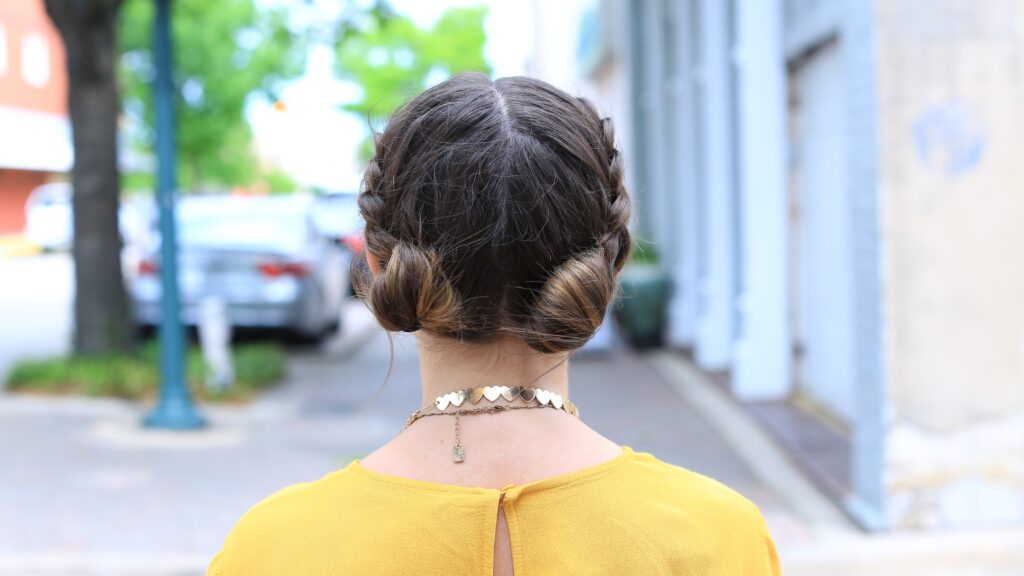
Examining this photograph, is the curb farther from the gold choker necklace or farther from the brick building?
the brick building

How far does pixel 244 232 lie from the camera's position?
1177 centimetres

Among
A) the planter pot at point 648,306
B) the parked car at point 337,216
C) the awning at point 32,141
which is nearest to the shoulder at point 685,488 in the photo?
the planter pot at point 648,306

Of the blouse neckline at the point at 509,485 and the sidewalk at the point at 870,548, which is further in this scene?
the sidewalk at the point at 870,548

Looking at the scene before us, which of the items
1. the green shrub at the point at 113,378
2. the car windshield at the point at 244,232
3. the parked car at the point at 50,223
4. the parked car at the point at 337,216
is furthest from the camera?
the parked car at the point at 50,223

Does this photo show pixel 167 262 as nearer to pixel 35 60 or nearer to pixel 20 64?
pixel 20 64

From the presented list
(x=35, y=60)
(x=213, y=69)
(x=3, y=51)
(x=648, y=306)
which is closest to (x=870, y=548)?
(x=648, y=306)

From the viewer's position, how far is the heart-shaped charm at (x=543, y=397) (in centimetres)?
133

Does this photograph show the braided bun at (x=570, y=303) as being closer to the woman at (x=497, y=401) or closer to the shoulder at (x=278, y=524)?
the woman at (x=497, y=401)

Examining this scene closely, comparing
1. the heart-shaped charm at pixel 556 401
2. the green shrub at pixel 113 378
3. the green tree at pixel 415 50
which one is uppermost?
the green tree at pixel 415 50

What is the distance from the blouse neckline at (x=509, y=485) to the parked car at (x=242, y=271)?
10.4 meters

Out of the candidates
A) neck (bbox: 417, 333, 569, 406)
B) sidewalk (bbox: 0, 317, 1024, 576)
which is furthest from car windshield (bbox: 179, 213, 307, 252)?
neck (bbox: 417, 333, 569, 406)

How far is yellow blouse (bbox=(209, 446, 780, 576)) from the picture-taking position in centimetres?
122

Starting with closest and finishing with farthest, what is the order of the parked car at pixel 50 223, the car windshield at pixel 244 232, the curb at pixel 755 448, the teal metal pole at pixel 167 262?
the curb at pixel 755 448
the teal metal pole at pixel 167 262
the car windshield at pixel 244 232
the parked car at pixel 50 223

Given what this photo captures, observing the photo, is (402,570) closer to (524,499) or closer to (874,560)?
(524,499)
